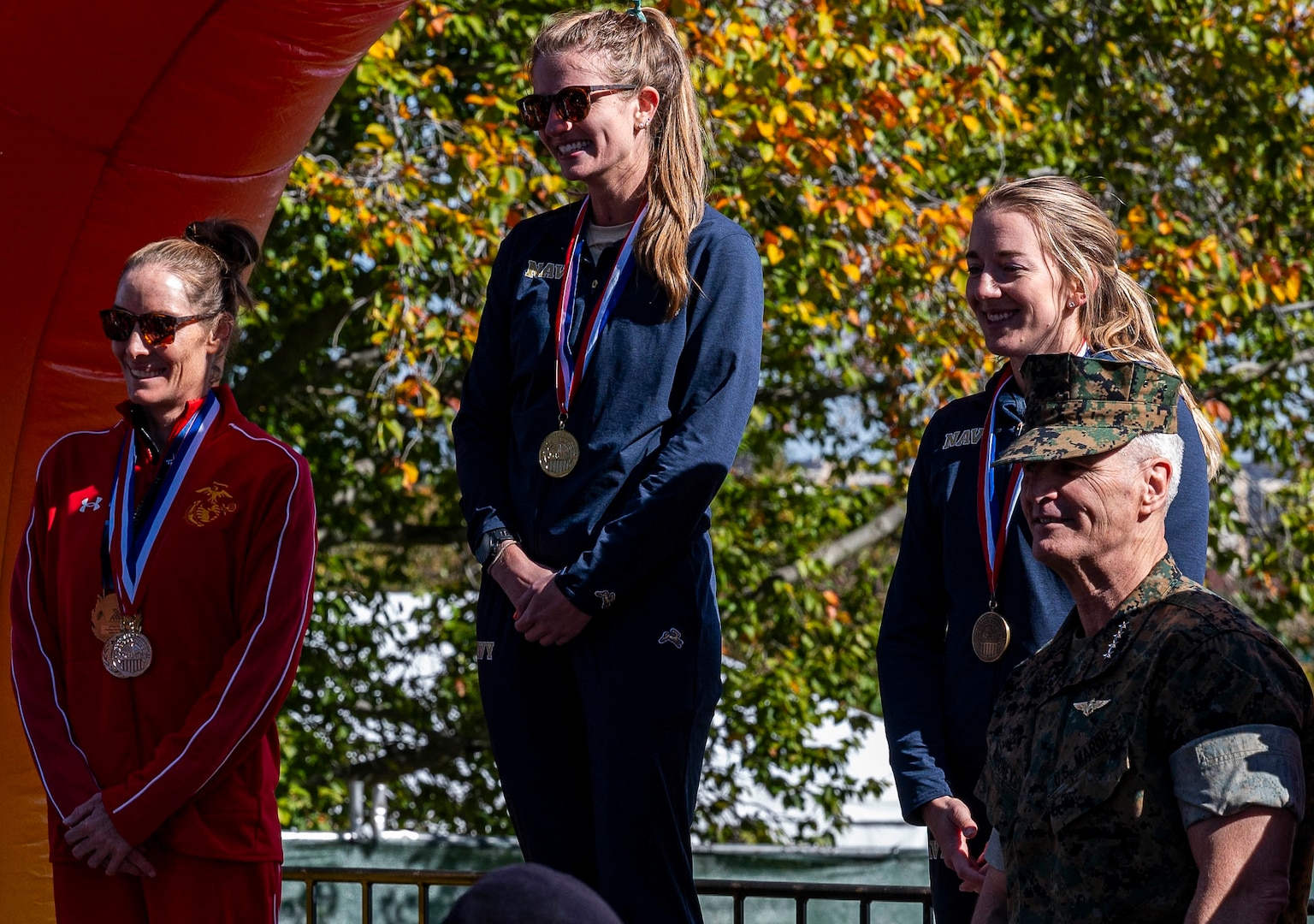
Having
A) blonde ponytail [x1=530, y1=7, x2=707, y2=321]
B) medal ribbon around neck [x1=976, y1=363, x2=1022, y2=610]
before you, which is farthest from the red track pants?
medal ribbon around neck [x1=976, y1=363, x2=1022, y2=610]

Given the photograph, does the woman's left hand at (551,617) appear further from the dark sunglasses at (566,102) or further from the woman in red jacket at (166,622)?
the dark sunglasses at (566,102)

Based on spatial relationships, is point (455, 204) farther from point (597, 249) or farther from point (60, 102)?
point (597, 249)

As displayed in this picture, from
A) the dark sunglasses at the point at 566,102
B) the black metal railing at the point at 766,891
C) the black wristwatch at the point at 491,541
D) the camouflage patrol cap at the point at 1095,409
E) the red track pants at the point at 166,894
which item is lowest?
the black metal railing at the point at 766,891

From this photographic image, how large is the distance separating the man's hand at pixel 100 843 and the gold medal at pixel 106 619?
1.04ft

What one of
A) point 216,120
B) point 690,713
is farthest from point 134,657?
point 216,120

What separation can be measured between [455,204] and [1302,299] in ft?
23.3

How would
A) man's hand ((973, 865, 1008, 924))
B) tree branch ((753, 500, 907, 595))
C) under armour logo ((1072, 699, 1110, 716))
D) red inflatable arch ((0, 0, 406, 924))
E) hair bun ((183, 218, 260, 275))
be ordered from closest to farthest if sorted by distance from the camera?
1. under armour logo ((1072, 699, 1110, 716))
2. man's hand ((973, 865, 1008, 924))
3. hair bun ((183, 218, 260, 275))
4. red inflatable arch ((0, 0, 406, 924))
5. tree branch ((753, 500, 907, 595))

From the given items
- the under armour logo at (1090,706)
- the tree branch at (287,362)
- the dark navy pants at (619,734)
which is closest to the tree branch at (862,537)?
the tree branch at (287,362)

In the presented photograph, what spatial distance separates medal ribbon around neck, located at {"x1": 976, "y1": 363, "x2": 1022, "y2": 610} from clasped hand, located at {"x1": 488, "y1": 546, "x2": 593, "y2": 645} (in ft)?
2.51

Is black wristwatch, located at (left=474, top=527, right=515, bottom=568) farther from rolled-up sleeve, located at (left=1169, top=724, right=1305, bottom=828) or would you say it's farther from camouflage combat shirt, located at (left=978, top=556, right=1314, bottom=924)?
rolled-up sleeve, located at (left=1169, top=724, right=1305, bottom=828)

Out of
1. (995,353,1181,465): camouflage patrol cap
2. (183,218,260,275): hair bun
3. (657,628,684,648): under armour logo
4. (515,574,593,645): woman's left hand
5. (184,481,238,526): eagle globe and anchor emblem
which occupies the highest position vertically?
(183,218,260,275): hair bun

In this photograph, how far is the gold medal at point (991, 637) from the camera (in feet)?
9.77

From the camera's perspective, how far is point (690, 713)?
10.1 feet

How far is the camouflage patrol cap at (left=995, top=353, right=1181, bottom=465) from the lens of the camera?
231 cm
